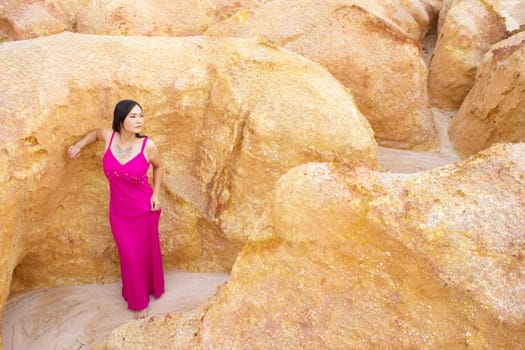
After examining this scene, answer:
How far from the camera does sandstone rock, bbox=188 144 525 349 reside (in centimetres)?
181

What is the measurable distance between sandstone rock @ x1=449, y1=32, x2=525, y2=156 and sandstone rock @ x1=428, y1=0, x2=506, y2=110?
1.45 ft

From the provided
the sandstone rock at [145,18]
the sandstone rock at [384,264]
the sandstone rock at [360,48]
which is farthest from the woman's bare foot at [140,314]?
the sandstone rock at [145,18]

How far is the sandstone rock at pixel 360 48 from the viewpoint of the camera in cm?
480

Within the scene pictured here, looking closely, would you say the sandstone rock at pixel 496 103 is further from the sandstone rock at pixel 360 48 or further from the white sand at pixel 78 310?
the white sand at pixel 78 310

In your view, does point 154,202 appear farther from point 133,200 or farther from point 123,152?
point 123,152

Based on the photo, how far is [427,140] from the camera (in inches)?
205

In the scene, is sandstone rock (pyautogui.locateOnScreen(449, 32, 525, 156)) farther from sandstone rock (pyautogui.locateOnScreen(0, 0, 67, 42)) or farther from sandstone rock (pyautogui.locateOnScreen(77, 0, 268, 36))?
sandstone rock (pyautogui.locateOnScreen(0, 0, 67, 42))

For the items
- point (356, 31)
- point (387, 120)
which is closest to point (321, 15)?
point (356, 31)

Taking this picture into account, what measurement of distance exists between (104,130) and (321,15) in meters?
2.80

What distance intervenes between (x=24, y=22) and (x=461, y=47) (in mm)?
5118

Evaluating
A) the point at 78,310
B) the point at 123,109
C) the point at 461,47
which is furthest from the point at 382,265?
the point at 461,47

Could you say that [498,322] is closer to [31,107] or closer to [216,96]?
[216,96]

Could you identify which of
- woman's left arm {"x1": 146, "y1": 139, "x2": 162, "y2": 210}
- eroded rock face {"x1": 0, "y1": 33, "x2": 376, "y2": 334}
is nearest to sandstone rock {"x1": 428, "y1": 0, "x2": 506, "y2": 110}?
eroded rock face {"x1": 0, "y1": 33, "x2": 376, "y2": 334}

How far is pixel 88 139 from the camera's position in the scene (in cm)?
318
